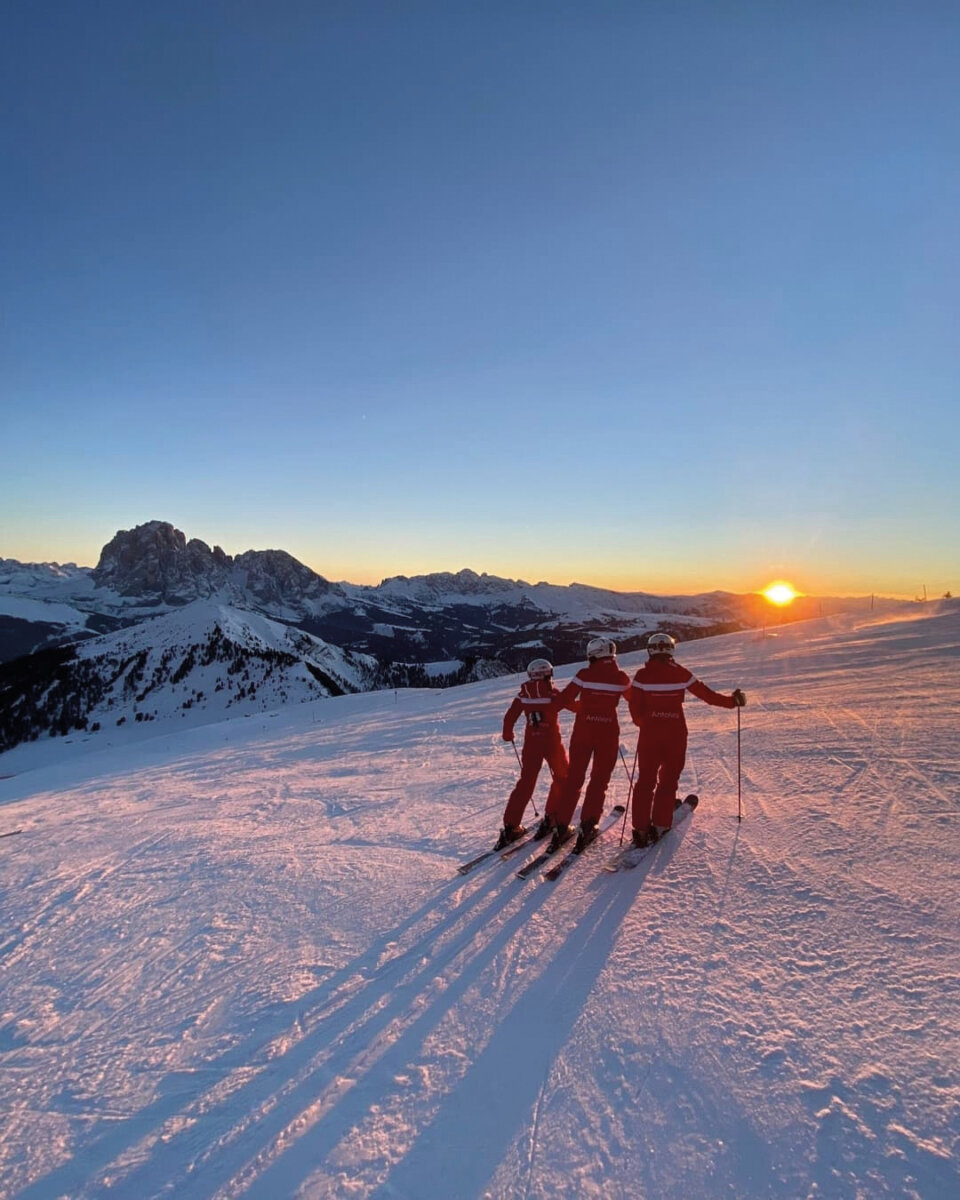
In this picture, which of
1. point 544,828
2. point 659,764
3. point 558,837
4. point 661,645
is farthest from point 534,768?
point 661,645

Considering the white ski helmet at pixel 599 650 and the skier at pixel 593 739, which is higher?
the white ski helmet at pixel 599 650

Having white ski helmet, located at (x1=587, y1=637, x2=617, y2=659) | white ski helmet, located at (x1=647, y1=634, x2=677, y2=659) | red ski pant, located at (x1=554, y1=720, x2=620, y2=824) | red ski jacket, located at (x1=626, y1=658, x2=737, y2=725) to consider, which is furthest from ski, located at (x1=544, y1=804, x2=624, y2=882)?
white ski helmet, located at (x1=647, y1=634, x2=677, y2=659)

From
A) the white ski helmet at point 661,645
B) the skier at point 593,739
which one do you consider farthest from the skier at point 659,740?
the skier at point 593,739

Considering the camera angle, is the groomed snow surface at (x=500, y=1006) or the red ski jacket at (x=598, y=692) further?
the red ski jacket at (x=598, y=692)

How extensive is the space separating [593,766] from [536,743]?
0.82 meters

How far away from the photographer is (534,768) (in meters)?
7.32

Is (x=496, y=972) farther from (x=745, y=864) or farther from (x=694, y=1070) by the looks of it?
(x=745, y=864)

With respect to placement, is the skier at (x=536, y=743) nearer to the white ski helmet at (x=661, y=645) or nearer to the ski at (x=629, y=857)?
the ski at (x=629, y=857)

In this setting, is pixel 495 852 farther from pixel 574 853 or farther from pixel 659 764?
pixel 659 764

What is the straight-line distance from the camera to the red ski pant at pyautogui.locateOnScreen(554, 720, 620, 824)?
22.7 feet

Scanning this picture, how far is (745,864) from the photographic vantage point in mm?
5879

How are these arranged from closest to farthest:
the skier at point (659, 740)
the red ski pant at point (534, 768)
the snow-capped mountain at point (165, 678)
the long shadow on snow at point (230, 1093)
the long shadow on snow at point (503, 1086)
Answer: the long shadow on snow at point (503, 1086) < the long shadow on snow at point (230, 1093) < the skier at point (659, 740) < the red ski pant at point (534, 768) < the snow-capped mountain at point (165, 678)

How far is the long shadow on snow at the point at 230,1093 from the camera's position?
3.17 m

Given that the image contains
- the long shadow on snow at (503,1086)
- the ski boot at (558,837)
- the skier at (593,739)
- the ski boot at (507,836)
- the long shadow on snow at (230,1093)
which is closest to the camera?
the long shadow on snow at (503,1086)
